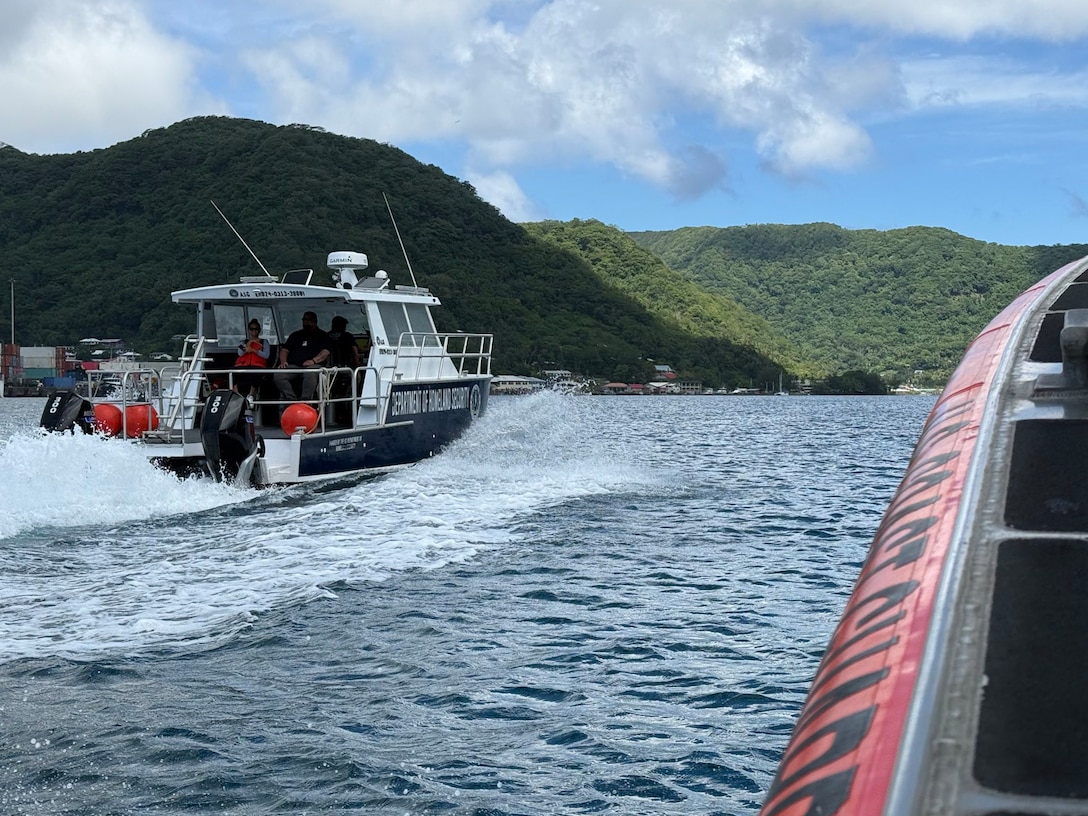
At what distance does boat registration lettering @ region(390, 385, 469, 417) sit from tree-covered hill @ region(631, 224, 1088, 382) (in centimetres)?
8350

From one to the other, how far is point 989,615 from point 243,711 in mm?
4136

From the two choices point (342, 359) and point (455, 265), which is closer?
point (342, 359)

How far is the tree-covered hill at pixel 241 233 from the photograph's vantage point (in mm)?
52906

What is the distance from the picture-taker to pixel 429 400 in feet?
53.8

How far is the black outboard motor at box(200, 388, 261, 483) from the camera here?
12586mm

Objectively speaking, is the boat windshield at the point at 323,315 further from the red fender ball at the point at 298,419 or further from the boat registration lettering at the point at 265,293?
the red fender ball at the point at 298,419

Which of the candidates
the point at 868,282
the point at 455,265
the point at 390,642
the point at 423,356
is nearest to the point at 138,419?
the point at 423,356

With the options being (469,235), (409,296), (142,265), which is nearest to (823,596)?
(409,296)

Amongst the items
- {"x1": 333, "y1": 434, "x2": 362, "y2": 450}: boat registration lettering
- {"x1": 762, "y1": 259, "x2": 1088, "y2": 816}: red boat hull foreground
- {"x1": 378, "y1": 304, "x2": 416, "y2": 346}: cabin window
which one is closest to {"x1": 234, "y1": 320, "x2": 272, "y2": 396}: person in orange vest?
{"x1": 333, "y1": 434, "x2": 362, "y2": 450}: boat registration lettering

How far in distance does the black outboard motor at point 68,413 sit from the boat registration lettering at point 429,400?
383 centimetres

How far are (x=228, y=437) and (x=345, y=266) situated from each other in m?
4.67

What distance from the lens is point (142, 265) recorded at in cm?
6159

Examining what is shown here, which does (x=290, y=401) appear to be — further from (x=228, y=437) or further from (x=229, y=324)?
(x=229, y=324)

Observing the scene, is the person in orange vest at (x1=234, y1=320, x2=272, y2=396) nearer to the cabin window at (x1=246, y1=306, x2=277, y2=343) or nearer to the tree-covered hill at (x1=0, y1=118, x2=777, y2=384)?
the cabin window at (x1=246, y1=306, x2=277, y2=343)
